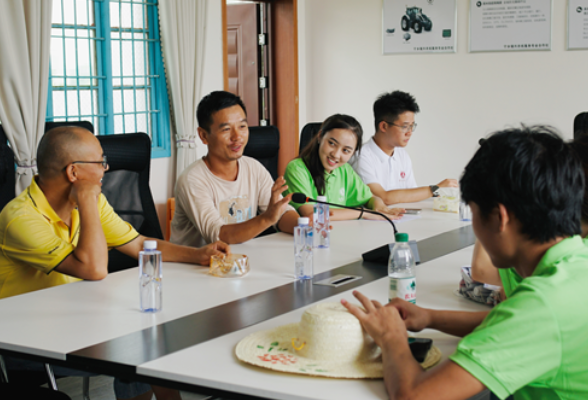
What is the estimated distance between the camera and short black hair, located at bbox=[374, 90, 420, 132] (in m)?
3.60

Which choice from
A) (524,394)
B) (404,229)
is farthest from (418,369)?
(404,229)

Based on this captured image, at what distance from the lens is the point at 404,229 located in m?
2.73

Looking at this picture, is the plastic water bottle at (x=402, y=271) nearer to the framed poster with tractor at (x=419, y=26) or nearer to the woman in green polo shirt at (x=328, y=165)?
the woman in green polo shirt at (x=328, y=165)

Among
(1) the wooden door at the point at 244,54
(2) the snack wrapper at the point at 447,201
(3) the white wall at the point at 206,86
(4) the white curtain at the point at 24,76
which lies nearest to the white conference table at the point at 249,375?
(2) the snack wrapper at the point at 447,201

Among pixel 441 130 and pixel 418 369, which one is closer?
pixel 418 369

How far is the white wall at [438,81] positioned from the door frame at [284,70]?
113 mm

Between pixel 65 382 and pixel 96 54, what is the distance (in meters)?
2.47

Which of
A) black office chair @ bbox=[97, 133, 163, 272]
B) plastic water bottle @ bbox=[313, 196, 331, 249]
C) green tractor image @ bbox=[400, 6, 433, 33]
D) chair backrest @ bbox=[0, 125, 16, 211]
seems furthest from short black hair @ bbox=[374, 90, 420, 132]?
green tractor image @ bbox=[400, 6, 433, 33]

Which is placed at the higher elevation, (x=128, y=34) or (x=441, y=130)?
(x=128, y=34)

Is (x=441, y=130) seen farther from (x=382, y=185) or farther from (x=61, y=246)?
(x=61, y=246)

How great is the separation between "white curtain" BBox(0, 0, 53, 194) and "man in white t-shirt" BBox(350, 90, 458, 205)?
1.91 meters

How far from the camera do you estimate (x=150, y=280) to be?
1609 mm

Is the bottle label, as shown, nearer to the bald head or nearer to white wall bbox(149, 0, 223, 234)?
the bald head

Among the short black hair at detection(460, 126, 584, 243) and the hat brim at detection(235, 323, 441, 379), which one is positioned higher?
the short black hair at detection(460, 126, 584, 243)
